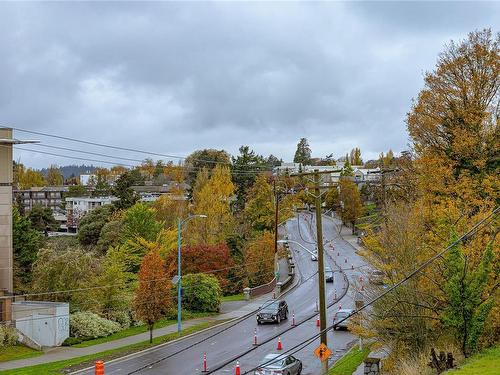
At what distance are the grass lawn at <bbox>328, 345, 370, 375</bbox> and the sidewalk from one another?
13534mm

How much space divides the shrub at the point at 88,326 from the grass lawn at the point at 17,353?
10.8 feet

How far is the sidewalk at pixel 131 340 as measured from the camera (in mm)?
31750

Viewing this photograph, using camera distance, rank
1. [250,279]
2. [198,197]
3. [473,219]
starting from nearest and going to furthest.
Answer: [473,219] → [250,279] → [198,197]

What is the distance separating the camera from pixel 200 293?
46.4 m

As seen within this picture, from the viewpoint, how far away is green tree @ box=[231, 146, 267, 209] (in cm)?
10619

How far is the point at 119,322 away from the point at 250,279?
62.0 ft

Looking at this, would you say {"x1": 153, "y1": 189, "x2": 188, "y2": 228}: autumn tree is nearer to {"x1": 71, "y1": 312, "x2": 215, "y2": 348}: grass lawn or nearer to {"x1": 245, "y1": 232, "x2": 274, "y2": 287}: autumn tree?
{"x1": 245, "y1": 232, "x2": 274, "y2": 287}: autumn tree

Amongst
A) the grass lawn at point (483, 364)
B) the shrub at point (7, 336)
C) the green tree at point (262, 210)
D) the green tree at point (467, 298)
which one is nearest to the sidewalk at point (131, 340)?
the shrub at point (7, 336)

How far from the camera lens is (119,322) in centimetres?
4153

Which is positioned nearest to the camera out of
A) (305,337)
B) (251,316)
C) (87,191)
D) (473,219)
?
(473,219)

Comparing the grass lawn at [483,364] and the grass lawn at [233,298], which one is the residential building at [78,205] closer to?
the grass lawn at [233,298]

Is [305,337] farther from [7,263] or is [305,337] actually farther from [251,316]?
[7,263]

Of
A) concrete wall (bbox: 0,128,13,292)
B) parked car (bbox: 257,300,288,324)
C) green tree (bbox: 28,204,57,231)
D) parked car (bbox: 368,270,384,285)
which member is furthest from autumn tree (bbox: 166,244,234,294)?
green tree (bbox: 28,204,57,231)

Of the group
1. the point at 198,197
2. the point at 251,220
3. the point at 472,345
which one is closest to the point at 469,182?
the point at 472,345
